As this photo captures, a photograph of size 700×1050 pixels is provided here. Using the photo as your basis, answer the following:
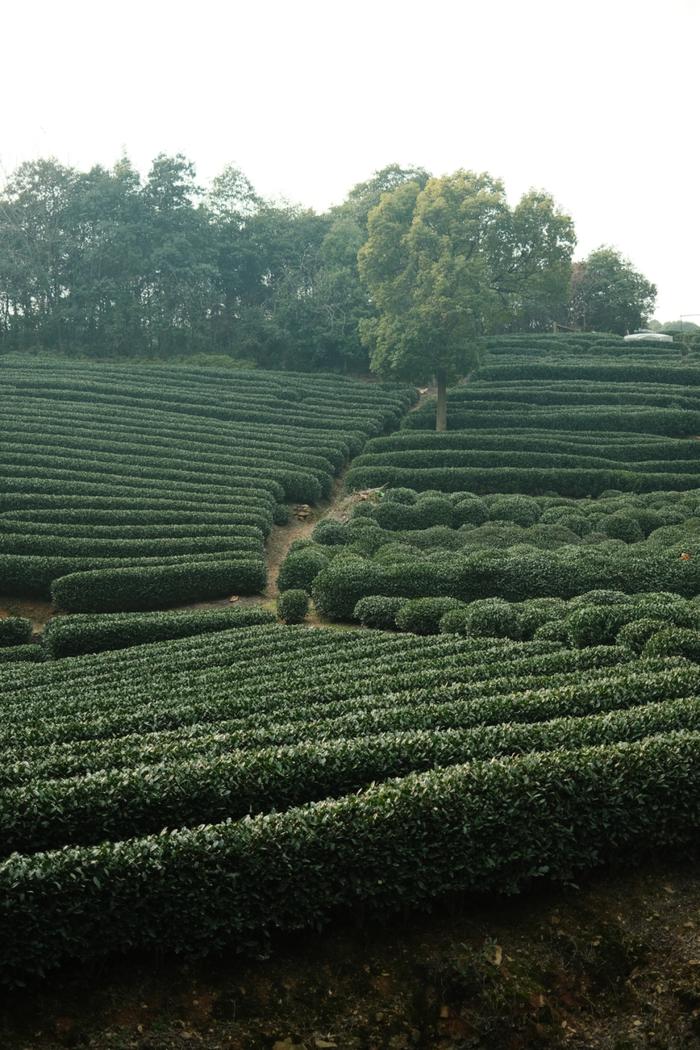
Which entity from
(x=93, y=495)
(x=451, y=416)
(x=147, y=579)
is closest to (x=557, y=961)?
(x=147, y=579)

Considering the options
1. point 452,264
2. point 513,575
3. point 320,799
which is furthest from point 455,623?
point 452,264

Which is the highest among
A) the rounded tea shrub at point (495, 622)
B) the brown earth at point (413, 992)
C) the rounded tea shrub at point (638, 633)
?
the rounded tea shrub at point (638, 633)

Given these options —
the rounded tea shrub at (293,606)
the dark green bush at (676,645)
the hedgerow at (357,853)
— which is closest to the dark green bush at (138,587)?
the rounded tea shrub at (293,606)

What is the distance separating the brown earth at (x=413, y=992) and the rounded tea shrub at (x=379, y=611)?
1362 cm

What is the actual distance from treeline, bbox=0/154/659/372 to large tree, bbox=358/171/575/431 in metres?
18.7

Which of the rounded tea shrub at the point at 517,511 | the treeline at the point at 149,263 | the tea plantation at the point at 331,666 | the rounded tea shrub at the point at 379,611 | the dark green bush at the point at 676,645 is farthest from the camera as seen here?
the treeline at the point at 149,263

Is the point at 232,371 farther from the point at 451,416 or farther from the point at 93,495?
the point at 93,495

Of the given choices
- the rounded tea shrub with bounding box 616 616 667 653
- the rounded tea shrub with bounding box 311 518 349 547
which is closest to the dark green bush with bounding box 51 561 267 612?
the rounded tea shrub with bounding box 311 518 349 547

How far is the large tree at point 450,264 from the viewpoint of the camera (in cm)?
4444

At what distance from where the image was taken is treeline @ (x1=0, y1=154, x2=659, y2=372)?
68.4 metres

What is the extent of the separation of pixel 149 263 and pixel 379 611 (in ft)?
176

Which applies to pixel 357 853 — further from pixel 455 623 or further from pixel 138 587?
pixel 138 587

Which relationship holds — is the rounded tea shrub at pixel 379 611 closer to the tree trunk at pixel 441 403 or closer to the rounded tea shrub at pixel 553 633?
the rounded tea shrub at pixel 553 633

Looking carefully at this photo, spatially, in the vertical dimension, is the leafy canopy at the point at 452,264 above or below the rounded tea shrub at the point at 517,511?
above
